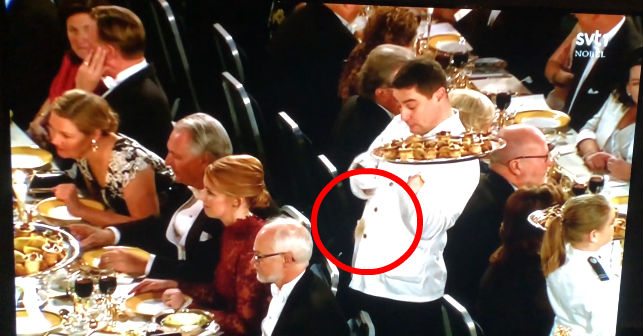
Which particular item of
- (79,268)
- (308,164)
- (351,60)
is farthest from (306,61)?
(79,268)

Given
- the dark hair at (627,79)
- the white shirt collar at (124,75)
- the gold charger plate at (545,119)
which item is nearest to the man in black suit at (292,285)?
the white shirt collar at (124,75)

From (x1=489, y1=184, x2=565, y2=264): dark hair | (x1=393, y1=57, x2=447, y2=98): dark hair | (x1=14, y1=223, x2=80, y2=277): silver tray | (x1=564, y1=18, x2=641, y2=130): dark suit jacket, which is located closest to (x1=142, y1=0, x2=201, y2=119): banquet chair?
(x1=14, y1=223, x2=80, y2=277): silver tray

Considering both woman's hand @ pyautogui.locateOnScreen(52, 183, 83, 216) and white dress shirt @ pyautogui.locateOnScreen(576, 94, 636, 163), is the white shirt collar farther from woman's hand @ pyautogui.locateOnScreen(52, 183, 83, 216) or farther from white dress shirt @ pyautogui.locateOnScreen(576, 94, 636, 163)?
white dress shirt @ pyautogui.locateOnScreen(576, 94, 636, 163)

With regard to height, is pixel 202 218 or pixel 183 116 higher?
pixel 183 116

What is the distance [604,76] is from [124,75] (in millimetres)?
1314

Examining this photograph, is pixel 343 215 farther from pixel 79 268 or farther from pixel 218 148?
pixel 79 268

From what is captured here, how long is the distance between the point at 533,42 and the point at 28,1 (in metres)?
1.36

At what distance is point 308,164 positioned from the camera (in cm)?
225

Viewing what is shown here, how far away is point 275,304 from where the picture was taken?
2299 millimetres

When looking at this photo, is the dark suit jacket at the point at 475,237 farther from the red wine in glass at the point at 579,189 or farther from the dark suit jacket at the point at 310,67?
the dark suit jacket at the point at 310,67

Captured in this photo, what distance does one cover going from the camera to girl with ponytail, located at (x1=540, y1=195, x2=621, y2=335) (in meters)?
2.34

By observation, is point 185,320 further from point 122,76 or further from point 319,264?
point 122,76

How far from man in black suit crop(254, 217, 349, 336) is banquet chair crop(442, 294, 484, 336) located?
296 millimetres

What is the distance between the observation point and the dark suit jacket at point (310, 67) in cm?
219
